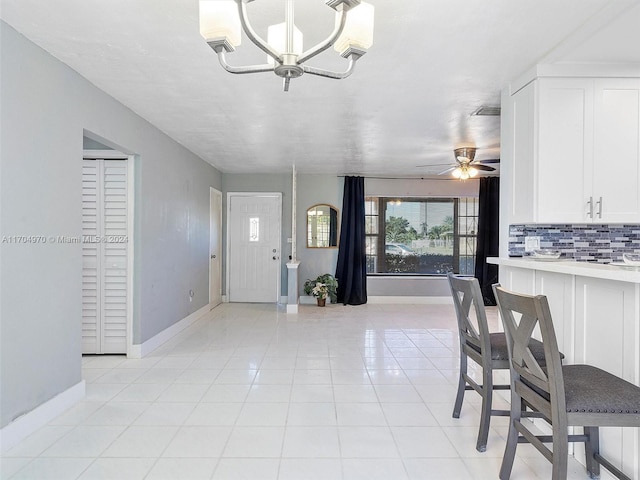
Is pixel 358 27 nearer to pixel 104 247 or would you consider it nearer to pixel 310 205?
pixel 104 247

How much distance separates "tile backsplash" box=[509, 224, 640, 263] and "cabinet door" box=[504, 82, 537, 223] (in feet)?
0.70

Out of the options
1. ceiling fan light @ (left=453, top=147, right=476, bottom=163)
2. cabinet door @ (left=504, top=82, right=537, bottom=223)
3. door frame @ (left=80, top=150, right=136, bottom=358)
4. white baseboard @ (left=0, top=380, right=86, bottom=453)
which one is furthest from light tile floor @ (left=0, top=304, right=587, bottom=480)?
ceiling fan light @ (left=453, top=147, right=476, bottom=163)

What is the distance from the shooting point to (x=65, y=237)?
2.63 meters

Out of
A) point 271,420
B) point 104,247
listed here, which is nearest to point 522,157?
point 271,420

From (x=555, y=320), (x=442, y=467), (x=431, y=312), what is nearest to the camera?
(x=442, y=467)

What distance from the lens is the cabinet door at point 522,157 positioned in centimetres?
262

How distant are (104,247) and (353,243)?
4124 mm

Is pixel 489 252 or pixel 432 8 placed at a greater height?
pixel 432 8

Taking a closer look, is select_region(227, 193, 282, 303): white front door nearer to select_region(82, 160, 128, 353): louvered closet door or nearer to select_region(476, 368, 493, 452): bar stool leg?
select_region(82, 160, 128, 353): louvered closet door

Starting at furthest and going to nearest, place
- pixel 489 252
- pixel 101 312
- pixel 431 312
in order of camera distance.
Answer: pixel 489 252, pixel 431 312, pixel 101 312

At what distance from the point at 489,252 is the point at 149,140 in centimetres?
579

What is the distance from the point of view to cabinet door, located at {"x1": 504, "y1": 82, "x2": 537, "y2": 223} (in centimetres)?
262

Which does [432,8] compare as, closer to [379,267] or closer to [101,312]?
[101,312]

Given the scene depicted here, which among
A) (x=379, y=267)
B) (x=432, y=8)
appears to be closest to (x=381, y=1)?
(x=432, y=8)
